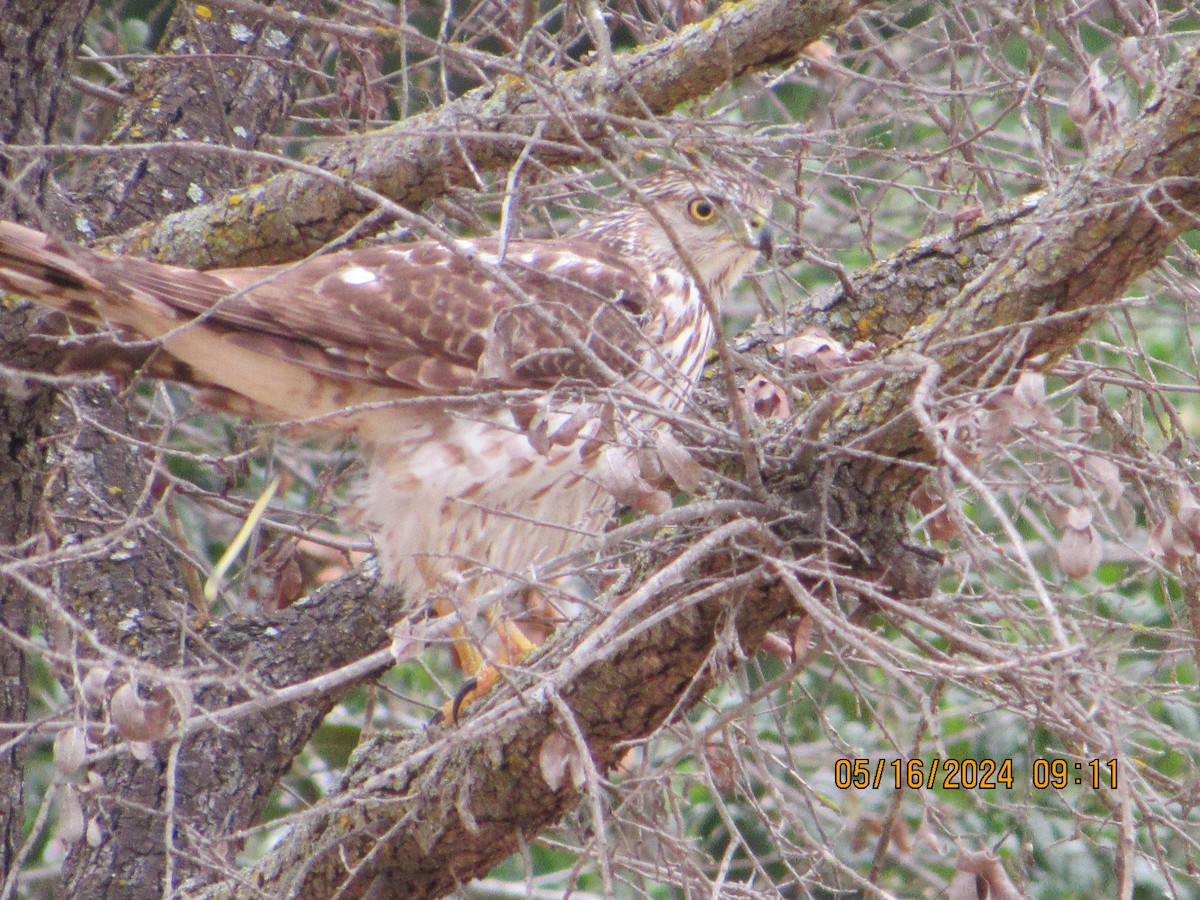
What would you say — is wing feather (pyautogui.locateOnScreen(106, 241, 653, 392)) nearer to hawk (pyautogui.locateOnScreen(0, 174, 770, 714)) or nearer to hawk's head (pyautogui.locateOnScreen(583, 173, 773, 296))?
hawk (pyautogui.locateOnScreen(0, 174, 770, 714))

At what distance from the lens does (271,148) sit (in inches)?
155

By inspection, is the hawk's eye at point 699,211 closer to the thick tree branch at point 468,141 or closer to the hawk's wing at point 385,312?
the hawk's wing at point 385,312

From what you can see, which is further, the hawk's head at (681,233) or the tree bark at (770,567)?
the hawk's head at (681,233)

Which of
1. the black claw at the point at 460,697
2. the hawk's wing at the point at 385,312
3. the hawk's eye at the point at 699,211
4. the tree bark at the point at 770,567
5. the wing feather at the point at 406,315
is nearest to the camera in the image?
the tree bark at the point at 770,567

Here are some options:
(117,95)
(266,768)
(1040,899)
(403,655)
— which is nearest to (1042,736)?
(1040,899)

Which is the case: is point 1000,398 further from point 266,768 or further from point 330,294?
point 266,768

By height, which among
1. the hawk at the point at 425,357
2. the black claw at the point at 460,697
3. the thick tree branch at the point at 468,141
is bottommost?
the black claw at the point at 460,697

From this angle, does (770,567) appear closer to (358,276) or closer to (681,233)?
(358,276)

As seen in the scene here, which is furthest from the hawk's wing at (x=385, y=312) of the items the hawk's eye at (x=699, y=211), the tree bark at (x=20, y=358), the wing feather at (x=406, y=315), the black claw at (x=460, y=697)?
the black claw at (x=460, y=697)
